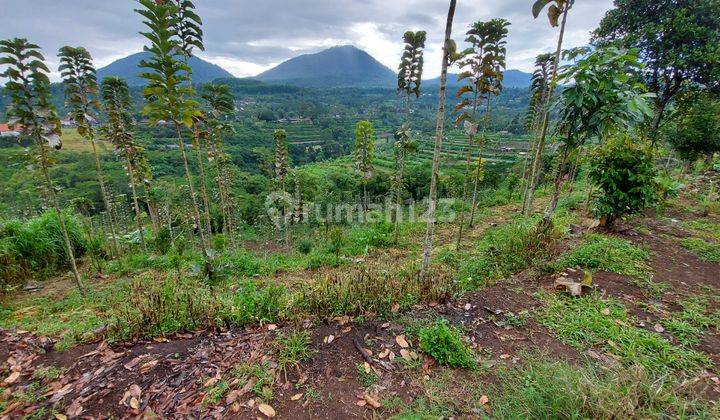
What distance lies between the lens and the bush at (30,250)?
7.77m

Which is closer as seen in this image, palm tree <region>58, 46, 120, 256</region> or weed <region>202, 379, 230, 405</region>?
weed <region>202, 379, 230, 405</region>

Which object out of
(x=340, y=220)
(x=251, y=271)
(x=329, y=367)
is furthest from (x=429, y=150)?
(x=329, y=367)

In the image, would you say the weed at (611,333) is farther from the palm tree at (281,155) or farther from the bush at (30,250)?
the palm tree at (281,155)

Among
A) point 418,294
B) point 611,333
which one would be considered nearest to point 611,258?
point 611,333

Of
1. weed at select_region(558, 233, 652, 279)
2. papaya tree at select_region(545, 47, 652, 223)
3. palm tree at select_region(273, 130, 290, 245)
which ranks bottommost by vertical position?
weed at select_region(558, 233, 652, 279)

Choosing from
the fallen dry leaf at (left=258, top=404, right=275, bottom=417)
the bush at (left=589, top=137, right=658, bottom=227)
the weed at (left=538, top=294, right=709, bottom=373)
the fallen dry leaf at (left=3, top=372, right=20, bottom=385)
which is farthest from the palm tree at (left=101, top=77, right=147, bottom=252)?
the bush at (left=589, top=137, right=658, bottom=227)

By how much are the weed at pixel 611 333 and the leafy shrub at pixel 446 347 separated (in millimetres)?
1429

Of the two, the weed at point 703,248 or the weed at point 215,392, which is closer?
the weed at point 215,392

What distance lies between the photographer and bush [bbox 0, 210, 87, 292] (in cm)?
777

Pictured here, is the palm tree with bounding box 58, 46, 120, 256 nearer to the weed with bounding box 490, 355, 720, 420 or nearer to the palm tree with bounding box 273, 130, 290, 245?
the palm tree with bounding box 273, 130, 290, 245

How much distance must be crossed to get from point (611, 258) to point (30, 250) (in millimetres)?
15153

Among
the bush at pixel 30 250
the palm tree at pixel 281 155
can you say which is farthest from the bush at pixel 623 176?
the bush at pixel 30 250

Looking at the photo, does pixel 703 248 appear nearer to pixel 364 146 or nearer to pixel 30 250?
pixel 364 146

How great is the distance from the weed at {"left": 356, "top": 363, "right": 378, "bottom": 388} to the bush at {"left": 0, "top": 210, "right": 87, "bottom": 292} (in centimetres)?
968
